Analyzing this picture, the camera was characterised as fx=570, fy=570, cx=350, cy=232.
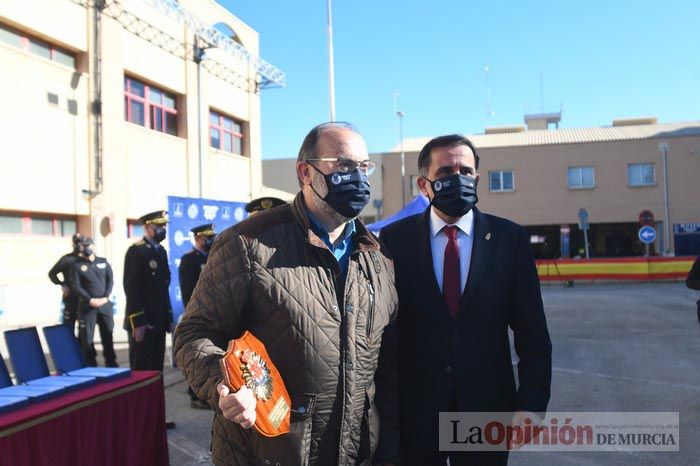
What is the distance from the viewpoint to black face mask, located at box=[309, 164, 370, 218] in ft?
7.34

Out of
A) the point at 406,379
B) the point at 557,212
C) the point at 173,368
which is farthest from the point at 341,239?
the point at 557,212

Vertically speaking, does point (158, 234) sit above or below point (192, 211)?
below

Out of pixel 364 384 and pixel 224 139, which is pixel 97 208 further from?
pixel 364 384

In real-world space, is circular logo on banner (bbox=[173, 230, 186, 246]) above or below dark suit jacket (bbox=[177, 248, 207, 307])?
above

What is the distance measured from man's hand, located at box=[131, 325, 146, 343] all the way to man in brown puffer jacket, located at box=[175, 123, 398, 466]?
3901 mm

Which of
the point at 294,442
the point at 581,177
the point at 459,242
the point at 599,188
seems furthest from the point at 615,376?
the point at 581,177

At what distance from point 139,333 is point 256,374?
14.5 ft

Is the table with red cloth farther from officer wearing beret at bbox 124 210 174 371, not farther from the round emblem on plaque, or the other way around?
officer wearing beret at bbox 124 210 174 371

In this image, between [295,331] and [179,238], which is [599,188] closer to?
[179,238]

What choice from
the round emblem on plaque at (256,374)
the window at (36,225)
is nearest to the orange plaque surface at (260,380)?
the round emblem on plaque at (256,374)

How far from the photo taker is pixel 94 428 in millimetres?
3289

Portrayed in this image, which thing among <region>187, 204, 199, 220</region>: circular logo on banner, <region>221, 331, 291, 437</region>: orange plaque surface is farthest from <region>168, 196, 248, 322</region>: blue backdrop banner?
<region>221, 331, 291, 437</region>: orange plaque surface

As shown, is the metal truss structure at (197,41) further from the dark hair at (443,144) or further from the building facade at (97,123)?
the dark hair at (443,144)

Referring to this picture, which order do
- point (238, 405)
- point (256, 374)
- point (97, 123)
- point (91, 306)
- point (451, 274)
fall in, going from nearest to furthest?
point (238, 405), point (256, 374), point (451, 274), point (91, 306), point (97, 123)
